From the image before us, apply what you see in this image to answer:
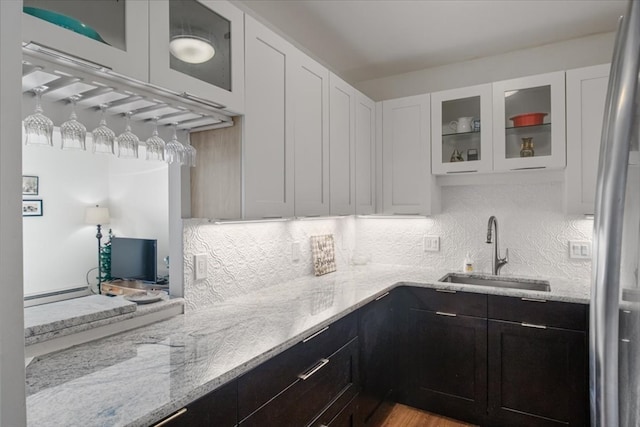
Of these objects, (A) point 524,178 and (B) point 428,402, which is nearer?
(B) point 428,402

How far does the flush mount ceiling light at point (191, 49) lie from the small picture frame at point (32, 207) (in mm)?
3328

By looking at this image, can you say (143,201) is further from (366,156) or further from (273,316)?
(273,316)

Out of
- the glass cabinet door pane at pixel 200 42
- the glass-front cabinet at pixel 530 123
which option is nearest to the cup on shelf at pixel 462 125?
the glass-front cabinet at pixel 530 123

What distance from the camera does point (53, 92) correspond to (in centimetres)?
113

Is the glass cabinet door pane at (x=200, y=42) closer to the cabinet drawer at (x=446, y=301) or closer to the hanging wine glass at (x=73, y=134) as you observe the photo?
the hanging wine glass at (x=73, y=134)

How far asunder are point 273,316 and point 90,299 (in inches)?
30.3

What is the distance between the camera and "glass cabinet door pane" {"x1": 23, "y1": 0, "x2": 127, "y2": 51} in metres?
0.95

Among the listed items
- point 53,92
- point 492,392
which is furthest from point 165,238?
point 492,392

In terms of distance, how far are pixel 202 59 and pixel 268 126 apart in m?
0.43

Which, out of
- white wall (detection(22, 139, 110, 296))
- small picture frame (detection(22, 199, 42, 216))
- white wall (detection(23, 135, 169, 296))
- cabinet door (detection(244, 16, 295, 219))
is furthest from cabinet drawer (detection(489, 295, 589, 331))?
small picture frame (detection(22, 199, 42, 216))

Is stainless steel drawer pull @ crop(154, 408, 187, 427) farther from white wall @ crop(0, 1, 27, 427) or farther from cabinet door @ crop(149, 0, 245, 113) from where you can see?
cabinet door @ crop(149, 0, 245, 113)

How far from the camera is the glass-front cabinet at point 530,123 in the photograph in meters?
2.33

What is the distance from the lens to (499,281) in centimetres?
266

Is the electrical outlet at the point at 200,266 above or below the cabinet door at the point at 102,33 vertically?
below
